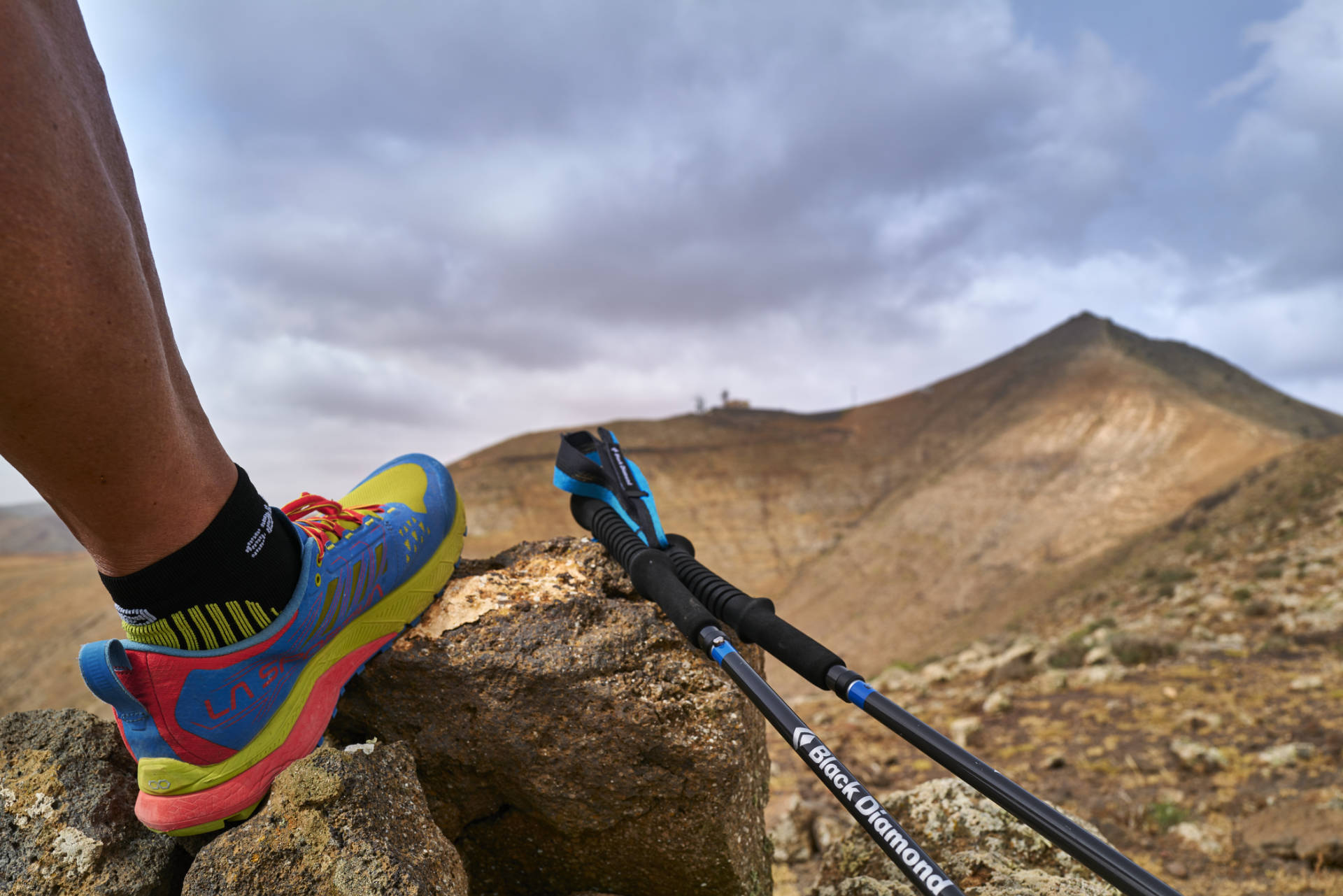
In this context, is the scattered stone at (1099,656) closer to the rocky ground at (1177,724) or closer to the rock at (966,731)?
the rocky ground at (1177,724)

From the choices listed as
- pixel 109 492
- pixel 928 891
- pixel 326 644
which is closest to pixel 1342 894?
pixel 928 891

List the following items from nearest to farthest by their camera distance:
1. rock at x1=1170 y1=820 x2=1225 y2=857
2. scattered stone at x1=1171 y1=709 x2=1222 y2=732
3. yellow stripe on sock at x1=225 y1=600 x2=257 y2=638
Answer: yellow stripe on sock at x1=225 y1=600 x2=257 y2=638, rock at x1=1170 y1=820 x2=1225 y2=857, scattered stone at x1=1171 y1=709 x2=1222 y2=732

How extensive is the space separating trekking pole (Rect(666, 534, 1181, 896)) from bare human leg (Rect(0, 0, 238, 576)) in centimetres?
116

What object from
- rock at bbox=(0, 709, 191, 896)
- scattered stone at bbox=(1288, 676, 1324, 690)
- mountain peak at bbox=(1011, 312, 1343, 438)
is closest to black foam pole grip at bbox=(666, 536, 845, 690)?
rock at bbox=(0, 709, 191, 896)

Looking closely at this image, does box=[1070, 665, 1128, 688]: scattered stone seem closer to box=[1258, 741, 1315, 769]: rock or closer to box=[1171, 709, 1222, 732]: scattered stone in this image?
box=[1171, 709, 1222, 732]: scattered stone

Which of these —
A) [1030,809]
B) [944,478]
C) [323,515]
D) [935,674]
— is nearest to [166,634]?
[323,515]

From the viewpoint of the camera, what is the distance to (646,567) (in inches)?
76.6

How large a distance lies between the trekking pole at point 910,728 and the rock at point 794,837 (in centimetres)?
349

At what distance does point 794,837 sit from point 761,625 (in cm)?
383

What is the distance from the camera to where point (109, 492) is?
1.23m

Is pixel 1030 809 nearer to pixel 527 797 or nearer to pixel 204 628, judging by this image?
pixel 527 797

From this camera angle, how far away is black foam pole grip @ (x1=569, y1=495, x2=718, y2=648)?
5.57ft

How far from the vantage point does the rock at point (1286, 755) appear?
480 cm

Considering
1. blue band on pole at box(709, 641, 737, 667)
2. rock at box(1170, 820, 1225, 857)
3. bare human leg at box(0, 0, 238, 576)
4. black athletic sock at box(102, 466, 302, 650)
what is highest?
bare human leg at box(0, 0, 238, 576)
